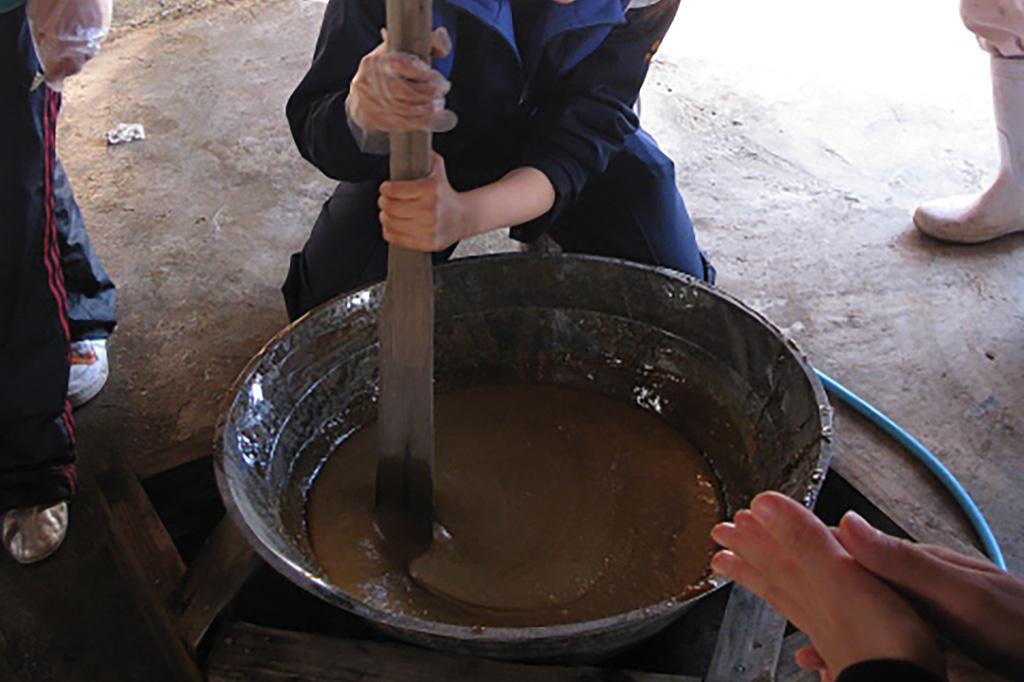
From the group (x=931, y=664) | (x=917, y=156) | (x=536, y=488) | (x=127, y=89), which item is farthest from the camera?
(x=127, y=89)

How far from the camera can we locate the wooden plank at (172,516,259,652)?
1.12 meters

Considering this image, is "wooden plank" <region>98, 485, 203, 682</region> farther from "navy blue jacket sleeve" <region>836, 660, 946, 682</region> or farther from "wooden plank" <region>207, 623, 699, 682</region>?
"navy blue jacket sleeve" <region>836, 660, 946, 682</region>

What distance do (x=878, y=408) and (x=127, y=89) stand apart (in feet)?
6.14

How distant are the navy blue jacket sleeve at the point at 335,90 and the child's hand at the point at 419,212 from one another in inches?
9.1

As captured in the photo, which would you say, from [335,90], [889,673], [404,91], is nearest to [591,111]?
[335,90]

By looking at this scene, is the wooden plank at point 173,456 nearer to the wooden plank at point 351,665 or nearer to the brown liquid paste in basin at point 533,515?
the brown liquid paste in basin at point 533,515

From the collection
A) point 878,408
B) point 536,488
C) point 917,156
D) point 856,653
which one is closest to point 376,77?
point 536,488

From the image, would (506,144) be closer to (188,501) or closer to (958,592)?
(188,501)

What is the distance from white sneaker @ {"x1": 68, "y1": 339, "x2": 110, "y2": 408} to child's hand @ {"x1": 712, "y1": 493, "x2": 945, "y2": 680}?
1115 mm

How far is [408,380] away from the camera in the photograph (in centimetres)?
119

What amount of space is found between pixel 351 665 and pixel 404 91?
23.3 inches

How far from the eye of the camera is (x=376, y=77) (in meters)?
1.02

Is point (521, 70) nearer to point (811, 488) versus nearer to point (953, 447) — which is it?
point (811, 488)

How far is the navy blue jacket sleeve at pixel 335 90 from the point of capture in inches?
52.1
